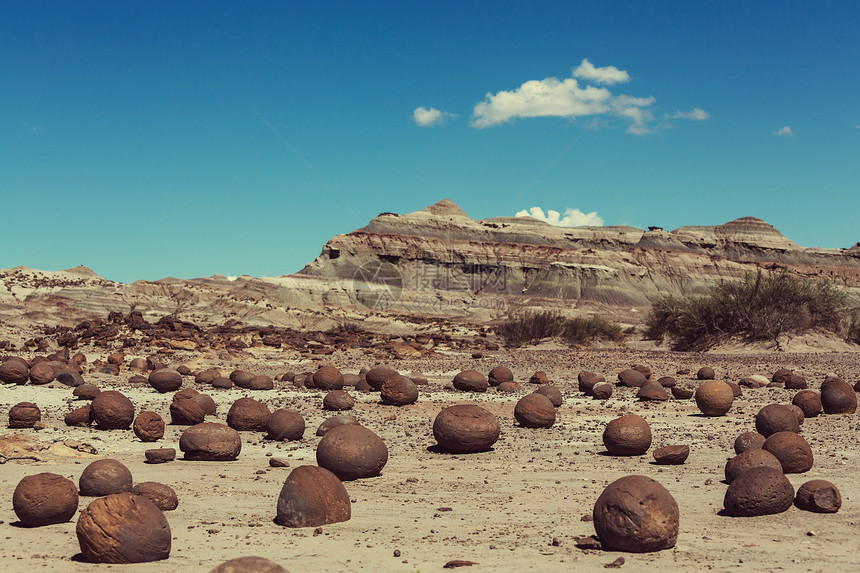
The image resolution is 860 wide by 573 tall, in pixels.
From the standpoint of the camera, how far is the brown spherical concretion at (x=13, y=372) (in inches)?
582

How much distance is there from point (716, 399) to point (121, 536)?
32.5ft

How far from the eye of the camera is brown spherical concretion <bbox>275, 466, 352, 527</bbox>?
5.99 m

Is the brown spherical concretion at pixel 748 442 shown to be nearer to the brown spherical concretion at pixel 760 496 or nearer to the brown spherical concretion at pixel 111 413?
the brown spherical concretion at pixel 760 496

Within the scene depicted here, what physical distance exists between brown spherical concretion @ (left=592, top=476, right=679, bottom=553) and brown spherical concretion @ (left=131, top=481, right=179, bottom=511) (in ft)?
12.0

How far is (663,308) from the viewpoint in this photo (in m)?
31.2

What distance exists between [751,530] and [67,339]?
2352cm

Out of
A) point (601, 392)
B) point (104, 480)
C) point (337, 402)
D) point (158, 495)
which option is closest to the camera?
point (158, 495)

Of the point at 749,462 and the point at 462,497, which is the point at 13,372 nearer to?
the point at 462,497

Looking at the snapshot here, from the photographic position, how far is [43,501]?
19.3ft

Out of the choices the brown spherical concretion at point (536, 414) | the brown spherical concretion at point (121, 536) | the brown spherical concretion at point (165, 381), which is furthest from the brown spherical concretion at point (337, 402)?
the brown spherical concretion at point (121, 536)

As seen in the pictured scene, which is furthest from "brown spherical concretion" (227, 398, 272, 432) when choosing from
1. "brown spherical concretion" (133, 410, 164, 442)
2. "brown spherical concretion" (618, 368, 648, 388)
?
"brown spherical concretion" (618, 368, 648, 388)

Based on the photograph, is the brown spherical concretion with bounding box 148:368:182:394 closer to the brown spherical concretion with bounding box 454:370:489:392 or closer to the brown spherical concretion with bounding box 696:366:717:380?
the brown spherical concretion with bounding box 454:370:489:392

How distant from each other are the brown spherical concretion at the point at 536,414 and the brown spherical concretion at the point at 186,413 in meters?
4.96

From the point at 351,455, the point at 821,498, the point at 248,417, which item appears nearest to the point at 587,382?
the point at 248,417
